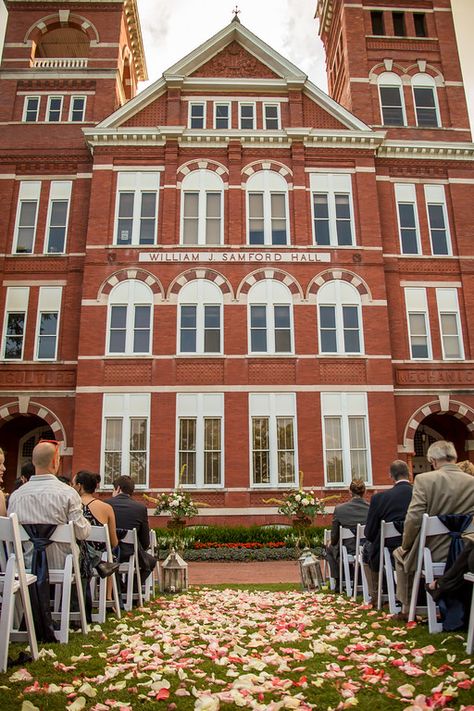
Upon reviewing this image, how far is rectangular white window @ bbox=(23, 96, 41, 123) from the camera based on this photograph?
26.9 m

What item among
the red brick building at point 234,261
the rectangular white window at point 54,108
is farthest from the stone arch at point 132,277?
the rectangular white window at point 54,108

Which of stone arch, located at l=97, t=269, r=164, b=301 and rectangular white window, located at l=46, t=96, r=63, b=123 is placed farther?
rectangular white window, located at l=46, t=96, r=63, b=123

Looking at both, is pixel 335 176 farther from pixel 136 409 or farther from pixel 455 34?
pixel 136 409

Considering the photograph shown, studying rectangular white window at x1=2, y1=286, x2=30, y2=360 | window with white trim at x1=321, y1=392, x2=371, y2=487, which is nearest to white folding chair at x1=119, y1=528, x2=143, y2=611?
window with white trim at x1=321, y1=392, x2=371, y2=487

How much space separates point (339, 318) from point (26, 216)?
562 inches

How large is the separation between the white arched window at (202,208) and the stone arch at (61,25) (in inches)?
368

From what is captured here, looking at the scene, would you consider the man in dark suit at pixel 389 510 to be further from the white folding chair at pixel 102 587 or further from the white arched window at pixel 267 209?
the white arched window at pixel 267 209

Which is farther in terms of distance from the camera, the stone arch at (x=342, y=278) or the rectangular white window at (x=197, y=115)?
the rectangular white window at (x=197, y=115)

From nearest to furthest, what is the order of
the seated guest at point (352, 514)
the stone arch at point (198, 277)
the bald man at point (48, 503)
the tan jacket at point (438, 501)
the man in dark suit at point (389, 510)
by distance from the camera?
1. the bald man at point (48, 503)
2. the tan jacket at point (438, 501)
3. the man in dark suit at point (389, 510)
4. the seated guest at point (352, 514)
5. the stone arch at point (198, 277)

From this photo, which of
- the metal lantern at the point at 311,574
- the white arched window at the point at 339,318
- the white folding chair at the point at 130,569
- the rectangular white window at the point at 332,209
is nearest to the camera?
the white folding chair at the point at 130,569

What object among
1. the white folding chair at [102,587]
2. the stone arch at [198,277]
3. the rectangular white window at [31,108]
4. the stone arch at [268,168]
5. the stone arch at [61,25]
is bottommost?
the white folding chair at [102,587]

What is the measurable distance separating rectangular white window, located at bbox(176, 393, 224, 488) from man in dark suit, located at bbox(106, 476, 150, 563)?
13319 millimetres

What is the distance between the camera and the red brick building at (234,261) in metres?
22.7

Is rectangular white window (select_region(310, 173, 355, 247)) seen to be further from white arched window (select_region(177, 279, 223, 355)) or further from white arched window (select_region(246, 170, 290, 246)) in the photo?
white arched window (select_region(177, 279, 223, 355))
